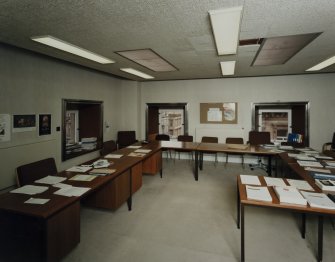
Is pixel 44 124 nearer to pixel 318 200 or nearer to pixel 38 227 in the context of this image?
pixel 38 227

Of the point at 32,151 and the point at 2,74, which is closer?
the point at 2,74

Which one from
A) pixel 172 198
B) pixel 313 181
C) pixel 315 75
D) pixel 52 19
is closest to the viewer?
pixel 52 19

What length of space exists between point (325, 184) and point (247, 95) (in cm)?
432

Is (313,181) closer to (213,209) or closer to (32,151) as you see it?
(213,209)

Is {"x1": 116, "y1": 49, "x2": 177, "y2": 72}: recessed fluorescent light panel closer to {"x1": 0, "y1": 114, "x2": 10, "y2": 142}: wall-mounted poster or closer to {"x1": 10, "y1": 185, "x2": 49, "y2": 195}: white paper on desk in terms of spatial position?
{"x1": 0, "y1": 114, "x2": 10, "y2": 142}: wall-mounted poster

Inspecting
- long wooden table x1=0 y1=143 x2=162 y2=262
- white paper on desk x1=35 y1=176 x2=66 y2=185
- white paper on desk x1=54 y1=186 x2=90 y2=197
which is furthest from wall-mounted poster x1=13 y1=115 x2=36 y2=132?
white paper on desk x1=54 y1=186 x2=90 y2=197

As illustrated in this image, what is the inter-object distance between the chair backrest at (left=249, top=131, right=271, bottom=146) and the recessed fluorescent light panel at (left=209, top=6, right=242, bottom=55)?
3231mm

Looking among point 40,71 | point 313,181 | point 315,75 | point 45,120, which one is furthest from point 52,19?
point 315,75

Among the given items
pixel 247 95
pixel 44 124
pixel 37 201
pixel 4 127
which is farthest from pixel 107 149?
pixel 247 95

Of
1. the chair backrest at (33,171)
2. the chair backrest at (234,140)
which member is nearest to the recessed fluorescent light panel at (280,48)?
the chair backrest at (234,140)

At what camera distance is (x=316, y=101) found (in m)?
5.91

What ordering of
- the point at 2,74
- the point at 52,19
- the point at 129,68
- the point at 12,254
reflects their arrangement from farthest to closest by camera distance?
the point at 129,68 → the point at 2,74 → the point at 52,19 → the point at 12,254

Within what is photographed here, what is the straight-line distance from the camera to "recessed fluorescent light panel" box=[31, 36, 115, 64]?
9.87 feet

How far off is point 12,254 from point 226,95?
6139 millimetres
